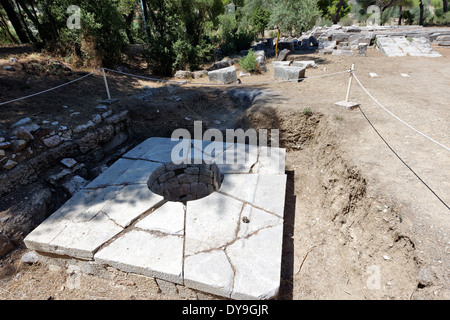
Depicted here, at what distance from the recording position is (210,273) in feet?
6.81

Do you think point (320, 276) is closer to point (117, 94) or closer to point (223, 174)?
point (223, 174)

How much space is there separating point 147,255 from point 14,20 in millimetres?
9602

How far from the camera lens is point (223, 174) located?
3.21 m

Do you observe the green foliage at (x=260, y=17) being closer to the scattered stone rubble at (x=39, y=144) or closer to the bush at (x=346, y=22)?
the bush at (x=346, y=22)

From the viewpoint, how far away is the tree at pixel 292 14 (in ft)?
31.0

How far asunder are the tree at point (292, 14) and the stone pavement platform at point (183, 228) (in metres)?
8.18

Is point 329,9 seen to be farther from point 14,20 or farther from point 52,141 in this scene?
point 52,141

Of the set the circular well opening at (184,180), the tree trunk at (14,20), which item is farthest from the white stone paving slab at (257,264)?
the tree trunk at (14,20)

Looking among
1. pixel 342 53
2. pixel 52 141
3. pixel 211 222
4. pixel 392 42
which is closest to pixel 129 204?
pixel 211 222

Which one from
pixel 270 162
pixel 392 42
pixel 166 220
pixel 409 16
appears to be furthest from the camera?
pixel 409 16

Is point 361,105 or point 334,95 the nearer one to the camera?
point 361,105

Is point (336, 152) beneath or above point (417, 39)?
beneath
